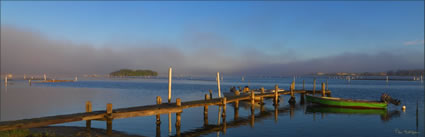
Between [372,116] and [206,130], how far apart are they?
16.6 metres

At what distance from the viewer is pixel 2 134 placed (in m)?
12.1

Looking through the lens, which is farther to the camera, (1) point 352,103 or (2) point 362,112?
(1) point 352,103

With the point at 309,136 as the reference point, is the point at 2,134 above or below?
above

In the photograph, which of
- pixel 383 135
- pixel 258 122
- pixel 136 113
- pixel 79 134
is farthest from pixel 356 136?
pixel 79 134

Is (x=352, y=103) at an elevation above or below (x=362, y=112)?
above

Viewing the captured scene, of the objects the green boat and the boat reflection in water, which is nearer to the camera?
the boat reflection in water

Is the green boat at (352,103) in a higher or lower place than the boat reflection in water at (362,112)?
higher

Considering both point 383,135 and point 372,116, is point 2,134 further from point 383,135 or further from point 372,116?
point 372,116

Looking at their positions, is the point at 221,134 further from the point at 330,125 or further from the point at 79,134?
the point at 330,125

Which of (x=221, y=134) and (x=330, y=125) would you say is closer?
(x=221, y=134)

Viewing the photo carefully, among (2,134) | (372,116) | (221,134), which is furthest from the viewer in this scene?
(372,116)

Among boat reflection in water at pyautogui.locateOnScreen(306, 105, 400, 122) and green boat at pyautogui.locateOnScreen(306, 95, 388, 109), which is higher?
green boat at pyautogui.locateOnScreen(306, 95, 388, 109)

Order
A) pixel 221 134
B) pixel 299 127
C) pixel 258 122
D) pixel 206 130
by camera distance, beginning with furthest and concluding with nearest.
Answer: pixel 258 122 < pixel 299 127 < pixel 206 130 < pixel 221 134

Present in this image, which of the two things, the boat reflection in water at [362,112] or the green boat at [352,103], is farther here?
the green boat at [352,103]
